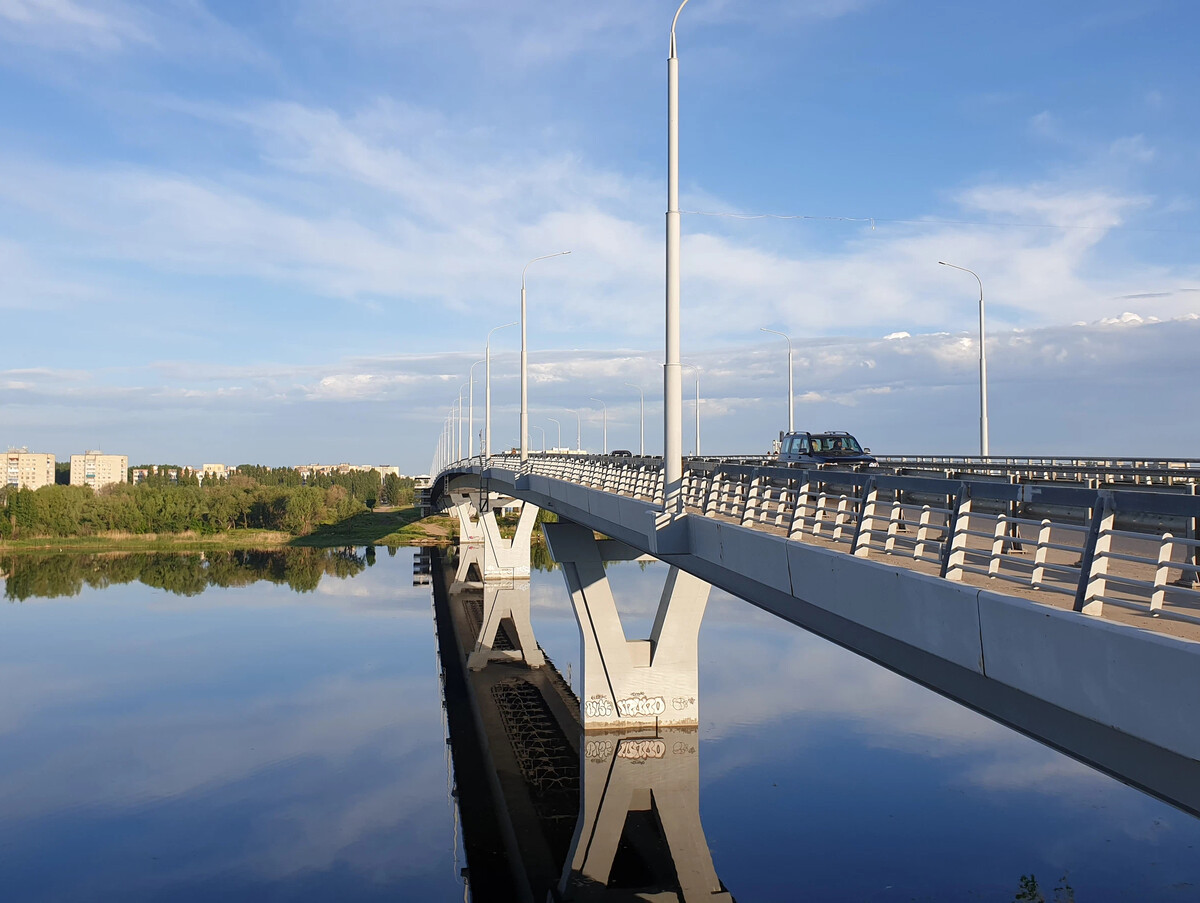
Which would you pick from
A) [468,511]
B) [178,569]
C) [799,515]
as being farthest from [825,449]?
[178,569]

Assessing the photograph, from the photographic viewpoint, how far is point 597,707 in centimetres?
3052

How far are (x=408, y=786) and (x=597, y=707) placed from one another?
6.50 metres

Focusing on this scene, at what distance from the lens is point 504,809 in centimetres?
2491

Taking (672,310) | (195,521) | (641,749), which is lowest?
(641,749)

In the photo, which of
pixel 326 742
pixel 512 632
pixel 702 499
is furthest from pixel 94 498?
pixel 702 499

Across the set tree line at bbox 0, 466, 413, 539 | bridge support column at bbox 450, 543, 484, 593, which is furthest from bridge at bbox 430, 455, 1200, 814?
tree line at bbox 0, 466, 413, 539

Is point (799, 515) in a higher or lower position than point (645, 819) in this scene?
higher

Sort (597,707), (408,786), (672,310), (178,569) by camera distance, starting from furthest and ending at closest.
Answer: (178,569) → (597,707) → (408,786) → (672,310)

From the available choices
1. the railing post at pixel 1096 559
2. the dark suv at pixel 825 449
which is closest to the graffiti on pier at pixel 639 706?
the dark suv at pixel 825 449

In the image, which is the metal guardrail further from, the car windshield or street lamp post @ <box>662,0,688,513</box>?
the car windshield

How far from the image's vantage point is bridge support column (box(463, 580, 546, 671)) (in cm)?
4513

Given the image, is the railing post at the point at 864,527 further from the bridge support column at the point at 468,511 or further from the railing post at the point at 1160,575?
the bridge support column at the point at 468,511

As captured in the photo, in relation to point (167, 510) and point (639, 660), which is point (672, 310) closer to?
point (639, 660)

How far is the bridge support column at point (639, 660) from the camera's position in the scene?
30.3 metres
